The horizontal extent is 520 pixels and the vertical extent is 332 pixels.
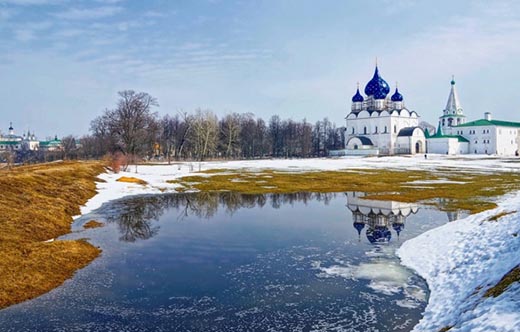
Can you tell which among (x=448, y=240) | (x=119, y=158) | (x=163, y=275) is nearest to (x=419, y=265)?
(x=448, y=240)

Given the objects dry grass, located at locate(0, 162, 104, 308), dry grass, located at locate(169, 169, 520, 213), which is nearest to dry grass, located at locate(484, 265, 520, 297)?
dry grass, located at locate(0, 162, 104, 308)

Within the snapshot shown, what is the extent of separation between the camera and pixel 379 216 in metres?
17.9

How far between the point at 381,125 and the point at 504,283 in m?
94.6

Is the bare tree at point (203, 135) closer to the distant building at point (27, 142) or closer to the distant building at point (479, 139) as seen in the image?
the distant building at point (479, 139)

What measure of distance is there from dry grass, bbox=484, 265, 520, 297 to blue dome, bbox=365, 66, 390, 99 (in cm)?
9696

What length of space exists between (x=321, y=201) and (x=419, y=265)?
1305cm

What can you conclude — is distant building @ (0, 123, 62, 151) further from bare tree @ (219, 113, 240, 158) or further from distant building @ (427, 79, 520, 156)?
distant building @ (427, 79, 520, 156)

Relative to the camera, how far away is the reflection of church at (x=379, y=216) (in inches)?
574

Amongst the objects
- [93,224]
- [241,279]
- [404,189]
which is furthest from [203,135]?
[241,279]

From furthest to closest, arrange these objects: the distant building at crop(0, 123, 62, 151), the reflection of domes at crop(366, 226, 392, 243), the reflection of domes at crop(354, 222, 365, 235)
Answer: the distant building at crop(0, 123, 62, 151) < the reflection of domes at crop(354, 222, 365, 235) < the reflection of domes at crop(366, 226, 392, 243)

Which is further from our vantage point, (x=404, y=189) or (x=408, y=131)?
(x=408, y=131)

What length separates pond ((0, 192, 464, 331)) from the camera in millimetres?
7711

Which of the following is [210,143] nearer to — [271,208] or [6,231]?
[271,208]

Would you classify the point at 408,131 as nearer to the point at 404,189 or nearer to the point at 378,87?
the point at 378,87
